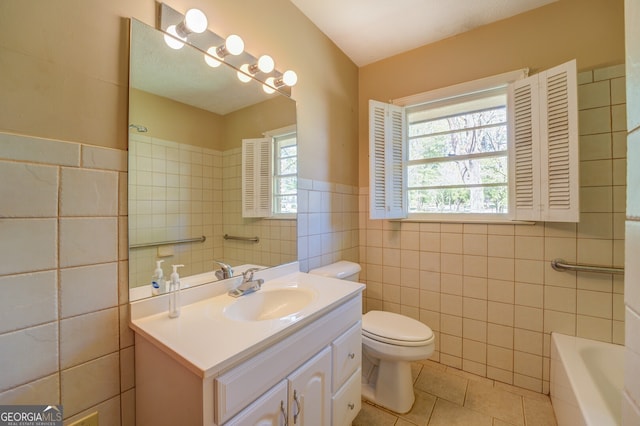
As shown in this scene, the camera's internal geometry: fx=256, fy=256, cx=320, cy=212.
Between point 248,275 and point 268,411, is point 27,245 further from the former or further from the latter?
point 268,411

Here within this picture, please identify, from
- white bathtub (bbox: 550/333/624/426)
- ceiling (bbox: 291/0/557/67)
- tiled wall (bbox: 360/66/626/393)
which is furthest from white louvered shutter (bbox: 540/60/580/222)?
white bathtub (bbox: 550/333/624/426)

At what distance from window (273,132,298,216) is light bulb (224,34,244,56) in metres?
0.46

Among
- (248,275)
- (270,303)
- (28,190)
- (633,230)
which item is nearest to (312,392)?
(270,303)

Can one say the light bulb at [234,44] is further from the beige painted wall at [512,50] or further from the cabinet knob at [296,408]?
the cabinet knob at [296,408]

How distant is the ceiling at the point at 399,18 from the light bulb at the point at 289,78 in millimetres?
510

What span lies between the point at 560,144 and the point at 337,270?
1.52m

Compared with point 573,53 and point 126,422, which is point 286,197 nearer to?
point 126,422

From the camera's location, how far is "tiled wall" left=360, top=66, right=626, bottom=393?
145 cm

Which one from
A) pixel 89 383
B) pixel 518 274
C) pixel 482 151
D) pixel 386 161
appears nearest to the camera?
pixel 89 383

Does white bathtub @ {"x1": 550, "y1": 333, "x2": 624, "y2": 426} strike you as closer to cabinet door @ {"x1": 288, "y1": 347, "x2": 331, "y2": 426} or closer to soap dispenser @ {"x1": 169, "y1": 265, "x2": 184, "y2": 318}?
cabinet door @ {"x1": 288, "y1": 347, "x2": 331, "y2": 426}

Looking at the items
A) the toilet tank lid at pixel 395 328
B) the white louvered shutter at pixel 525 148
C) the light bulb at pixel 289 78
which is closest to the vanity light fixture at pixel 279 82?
the light bulb at pixel 289 78

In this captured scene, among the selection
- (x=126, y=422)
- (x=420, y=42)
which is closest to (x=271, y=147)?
(x=126, y=422)

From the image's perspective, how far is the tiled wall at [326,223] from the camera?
1.69 metres

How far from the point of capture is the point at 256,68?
1.36m
